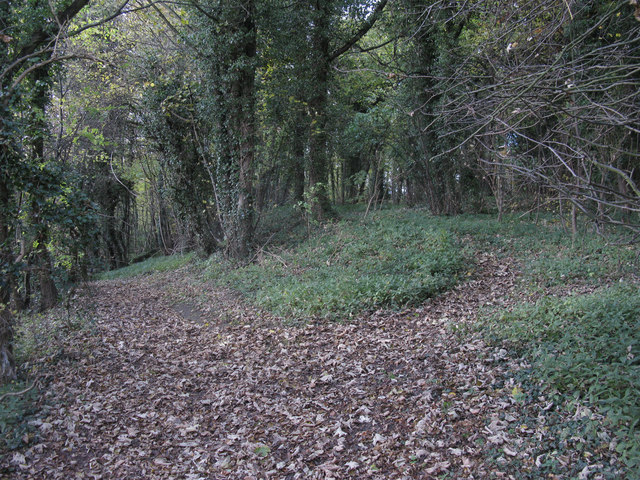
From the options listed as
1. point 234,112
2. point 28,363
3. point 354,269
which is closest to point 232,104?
point 234,112

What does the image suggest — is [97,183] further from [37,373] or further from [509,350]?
[509,350]

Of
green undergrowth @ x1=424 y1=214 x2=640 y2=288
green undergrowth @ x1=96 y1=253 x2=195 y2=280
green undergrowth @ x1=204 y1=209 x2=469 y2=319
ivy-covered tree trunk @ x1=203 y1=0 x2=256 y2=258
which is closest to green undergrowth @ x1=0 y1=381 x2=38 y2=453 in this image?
green undergrowth @ x1=204 y1=209 x2=469 y2=319

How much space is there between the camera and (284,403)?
205 inches

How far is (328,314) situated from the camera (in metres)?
7.57

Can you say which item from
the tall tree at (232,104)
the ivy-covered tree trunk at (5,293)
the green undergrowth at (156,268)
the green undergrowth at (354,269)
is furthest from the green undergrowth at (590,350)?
the green undergrowth at (156,268)

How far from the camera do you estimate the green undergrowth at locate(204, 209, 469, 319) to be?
7.83 metres

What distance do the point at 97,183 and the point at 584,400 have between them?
21378 mm

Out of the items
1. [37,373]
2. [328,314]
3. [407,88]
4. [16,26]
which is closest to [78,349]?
[37,373]

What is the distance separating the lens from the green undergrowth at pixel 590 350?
11.5ft

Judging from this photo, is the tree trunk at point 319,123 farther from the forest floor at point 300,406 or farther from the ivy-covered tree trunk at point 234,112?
the forest floor at point 300,406

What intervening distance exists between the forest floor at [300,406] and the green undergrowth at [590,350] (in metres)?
0.22

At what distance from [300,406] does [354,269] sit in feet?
15.5

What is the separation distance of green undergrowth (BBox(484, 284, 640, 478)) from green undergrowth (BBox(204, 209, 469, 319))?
241 cm

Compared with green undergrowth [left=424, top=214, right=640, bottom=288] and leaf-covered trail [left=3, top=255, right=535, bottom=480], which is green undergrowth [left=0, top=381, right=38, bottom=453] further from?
green undergrowth [left=424, top=214, right=640, bottom=288]
